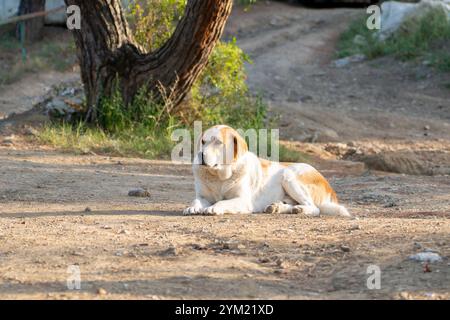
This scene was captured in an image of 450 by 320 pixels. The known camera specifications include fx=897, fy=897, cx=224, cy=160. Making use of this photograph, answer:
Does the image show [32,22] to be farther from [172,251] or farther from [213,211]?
[172,251]

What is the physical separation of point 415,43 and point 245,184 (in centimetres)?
1286

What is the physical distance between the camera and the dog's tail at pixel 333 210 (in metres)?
7.62

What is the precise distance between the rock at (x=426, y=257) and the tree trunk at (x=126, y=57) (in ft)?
20.0

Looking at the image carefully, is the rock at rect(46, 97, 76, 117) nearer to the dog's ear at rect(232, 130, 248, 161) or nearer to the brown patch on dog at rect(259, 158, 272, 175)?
the brown patch on dog at rect(259, 158, 272, 175)

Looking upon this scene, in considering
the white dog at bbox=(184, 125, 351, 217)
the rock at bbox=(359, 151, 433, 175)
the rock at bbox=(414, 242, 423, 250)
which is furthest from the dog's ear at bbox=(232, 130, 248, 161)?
the rock at bbox=(359, 151, 433, 175)

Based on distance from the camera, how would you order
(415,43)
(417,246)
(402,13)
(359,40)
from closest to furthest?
(417,246), (415,43), (402,13), (359,40)

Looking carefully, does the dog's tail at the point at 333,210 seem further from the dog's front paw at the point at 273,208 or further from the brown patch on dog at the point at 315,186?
the dog's front paw at the point at 273,208

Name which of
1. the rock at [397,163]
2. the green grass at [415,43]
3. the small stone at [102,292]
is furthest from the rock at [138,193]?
A: the green grass at [415,43]

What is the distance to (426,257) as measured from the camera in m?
5.57

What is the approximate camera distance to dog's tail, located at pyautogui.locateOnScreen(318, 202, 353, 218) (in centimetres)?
762

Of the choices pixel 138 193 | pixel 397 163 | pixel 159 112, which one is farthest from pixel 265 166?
pixel 397 163

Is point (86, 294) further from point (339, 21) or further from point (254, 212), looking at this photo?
point (339, 21)

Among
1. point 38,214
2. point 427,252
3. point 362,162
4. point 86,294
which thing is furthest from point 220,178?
point 362,162
